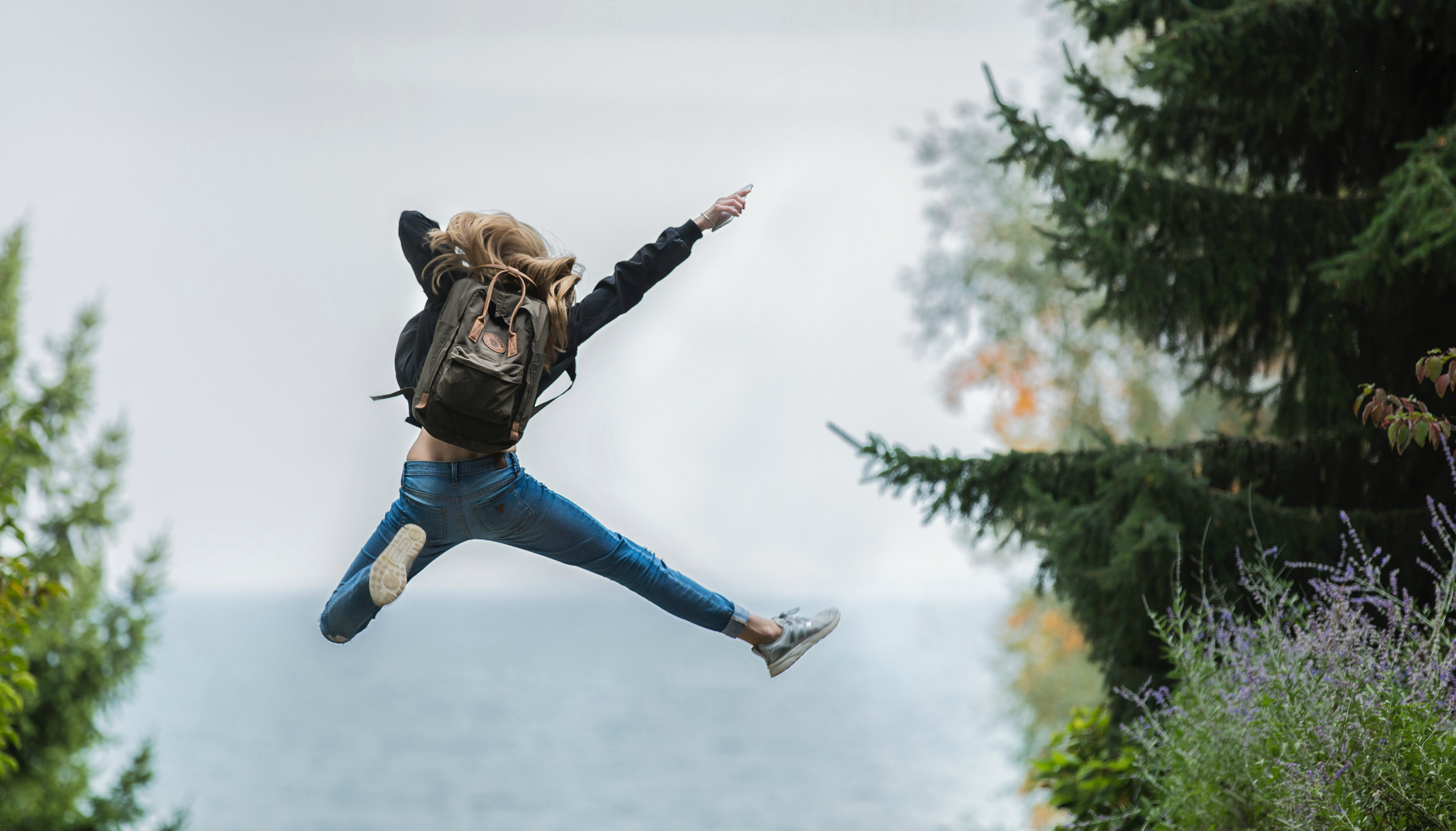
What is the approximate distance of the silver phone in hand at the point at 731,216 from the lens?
3.09m

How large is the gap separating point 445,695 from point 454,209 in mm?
61393

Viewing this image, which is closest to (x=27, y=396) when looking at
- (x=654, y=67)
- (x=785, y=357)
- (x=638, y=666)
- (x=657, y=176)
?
(x=654, y=67)

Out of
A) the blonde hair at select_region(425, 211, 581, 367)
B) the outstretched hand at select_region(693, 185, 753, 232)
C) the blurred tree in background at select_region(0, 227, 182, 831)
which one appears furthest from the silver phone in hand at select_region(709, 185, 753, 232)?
the blurred tree in background at select_region(0, 227, 182, 831)

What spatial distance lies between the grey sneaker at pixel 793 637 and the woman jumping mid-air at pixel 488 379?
0.37m

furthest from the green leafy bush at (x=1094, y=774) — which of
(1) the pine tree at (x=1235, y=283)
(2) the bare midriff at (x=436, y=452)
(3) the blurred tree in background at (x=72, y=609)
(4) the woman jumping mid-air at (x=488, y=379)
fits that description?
(3) the blurred tree in background at (x=72, y=609)

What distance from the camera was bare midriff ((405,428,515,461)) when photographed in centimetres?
288

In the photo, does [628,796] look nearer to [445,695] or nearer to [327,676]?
[445,695]

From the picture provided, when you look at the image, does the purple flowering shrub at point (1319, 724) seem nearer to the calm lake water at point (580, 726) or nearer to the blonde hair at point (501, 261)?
the blonde hair at point (501, 261)

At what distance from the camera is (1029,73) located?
41.2 feet

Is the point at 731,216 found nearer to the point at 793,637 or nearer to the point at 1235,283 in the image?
the point at 793,637

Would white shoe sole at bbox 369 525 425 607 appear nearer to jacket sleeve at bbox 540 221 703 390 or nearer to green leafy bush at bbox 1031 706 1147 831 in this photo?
jacket sleeve at bbox 540 221 703 390

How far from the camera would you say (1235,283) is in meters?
5.29

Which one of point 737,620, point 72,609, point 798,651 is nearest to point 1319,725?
point 798,651

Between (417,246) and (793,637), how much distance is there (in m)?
1.52
